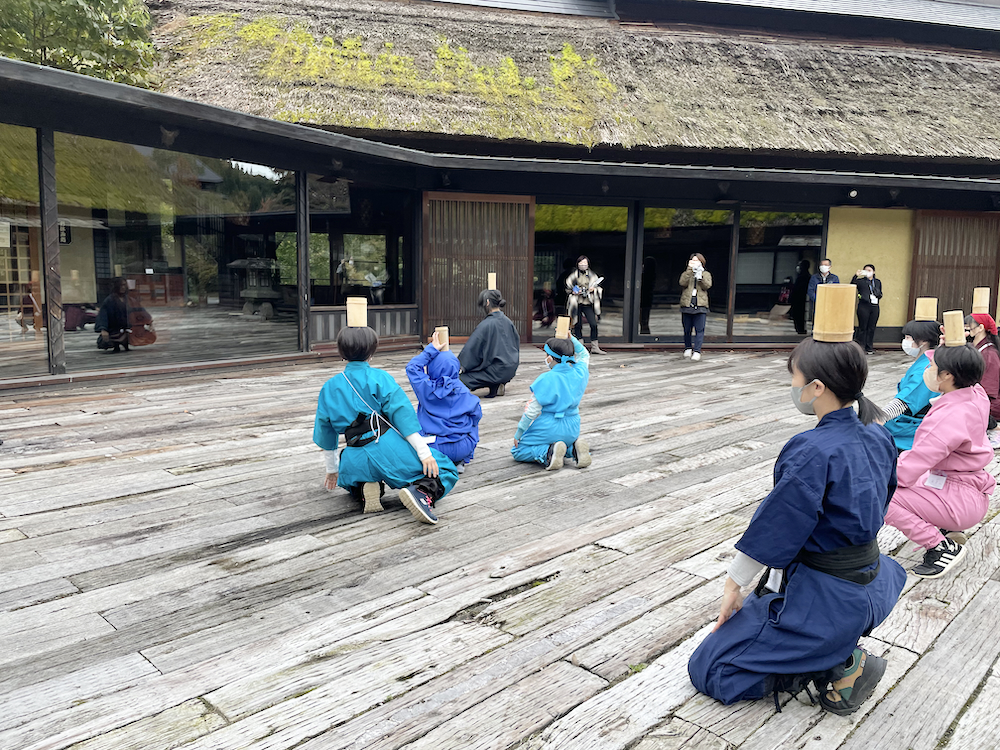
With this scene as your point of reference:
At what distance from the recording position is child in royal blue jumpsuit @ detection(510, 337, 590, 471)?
4770 mm

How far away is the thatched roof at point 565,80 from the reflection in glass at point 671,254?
4.32ft

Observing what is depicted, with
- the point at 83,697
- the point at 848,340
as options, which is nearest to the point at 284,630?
the point at 83,697

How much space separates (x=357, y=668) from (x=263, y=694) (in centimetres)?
32

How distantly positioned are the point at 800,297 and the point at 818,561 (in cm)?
1230

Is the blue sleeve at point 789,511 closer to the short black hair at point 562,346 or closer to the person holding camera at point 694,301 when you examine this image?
the short black hair at point 562,346

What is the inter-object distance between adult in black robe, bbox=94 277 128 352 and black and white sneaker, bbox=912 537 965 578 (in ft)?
27.1

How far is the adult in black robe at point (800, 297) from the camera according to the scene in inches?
517

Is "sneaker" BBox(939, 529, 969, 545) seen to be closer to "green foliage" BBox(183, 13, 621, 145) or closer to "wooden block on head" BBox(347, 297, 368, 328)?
"wooden block on head" BBox(347, 297, 368, 328)

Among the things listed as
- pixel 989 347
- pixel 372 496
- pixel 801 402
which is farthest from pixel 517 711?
pixel 989 347

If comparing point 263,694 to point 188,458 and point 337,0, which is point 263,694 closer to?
point 188,458

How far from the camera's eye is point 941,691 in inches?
91.7

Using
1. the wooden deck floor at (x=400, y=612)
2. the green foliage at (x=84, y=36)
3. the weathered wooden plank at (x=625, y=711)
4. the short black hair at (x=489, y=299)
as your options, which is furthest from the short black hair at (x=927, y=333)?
the green foliage at (x=84, y=36)

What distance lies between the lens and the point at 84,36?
1110 centimetres

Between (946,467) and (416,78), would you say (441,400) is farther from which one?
(416,78)
